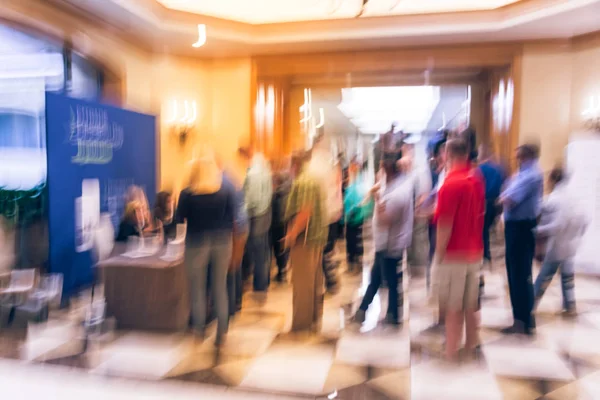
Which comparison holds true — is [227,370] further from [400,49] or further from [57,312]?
[400,49]

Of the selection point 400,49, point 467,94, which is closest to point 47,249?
point 400,49

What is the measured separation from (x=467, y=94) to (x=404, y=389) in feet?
22.2

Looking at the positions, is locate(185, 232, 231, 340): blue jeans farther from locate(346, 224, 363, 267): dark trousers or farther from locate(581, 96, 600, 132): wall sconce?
locate(581, 96, 600, 132): wall sconce

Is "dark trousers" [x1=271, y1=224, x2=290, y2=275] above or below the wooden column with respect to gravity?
below

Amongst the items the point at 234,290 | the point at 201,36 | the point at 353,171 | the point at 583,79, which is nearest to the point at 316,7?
the point at 201,36

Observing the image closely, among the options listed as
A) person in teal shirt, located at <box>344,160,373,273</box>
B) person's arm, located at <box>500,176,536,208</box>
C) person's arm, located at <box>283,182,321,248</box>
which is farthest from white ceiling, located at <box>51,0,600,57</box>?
person's arm, located at <box>283,182,321,248</box>

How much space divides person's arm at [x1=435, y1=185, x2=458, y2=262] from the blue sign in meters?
2.96

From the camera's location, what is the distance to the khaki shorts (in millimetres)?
2963

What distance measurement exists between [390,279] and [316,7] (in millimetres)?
3832

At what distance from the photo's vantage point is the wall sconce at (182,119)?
719 centimetres

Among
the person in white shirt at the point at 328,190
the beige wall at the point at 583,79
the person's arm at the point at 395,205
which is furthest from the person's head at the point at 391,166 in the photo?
the beige wall at the point at 583,79

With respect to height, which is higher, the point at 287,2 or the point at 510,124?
the point at 287,2

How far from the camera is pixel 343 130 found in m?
11.8

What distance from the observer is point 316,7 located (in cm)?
596
